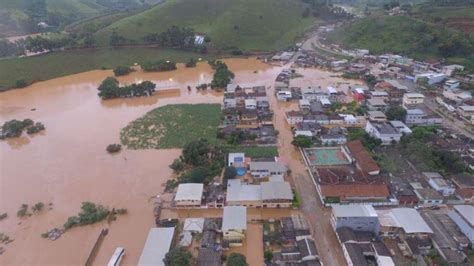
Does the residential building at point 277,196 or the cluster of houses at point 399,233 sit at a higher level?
the residential building at point 277,196

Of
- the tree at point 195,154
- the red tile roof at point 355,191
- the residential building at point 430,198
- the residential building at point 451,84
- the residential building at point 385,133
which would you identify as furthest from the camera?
the residential building at point 451,84

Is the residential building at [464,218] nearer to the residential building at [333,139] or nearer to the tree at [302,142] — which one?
the residential building at [333,139]

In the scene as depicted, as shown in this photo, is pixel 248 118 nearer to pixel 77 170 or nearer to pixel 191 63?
pixel 77 170

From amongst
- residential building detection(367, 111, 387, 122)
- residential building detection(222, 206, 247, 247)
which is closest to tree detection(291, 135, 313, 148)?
residential building detection(367, 111, 387, 122)

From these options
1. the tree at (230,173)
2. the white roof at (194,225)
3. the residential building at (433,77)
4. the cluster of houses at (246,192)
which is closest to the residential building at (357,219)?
the cluster of houses at (246,192)

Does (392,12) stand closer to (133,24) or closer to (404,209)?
(133,24)

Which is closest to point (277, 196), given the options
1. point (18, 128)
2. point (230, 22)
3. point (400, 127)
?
point (400, 127)
